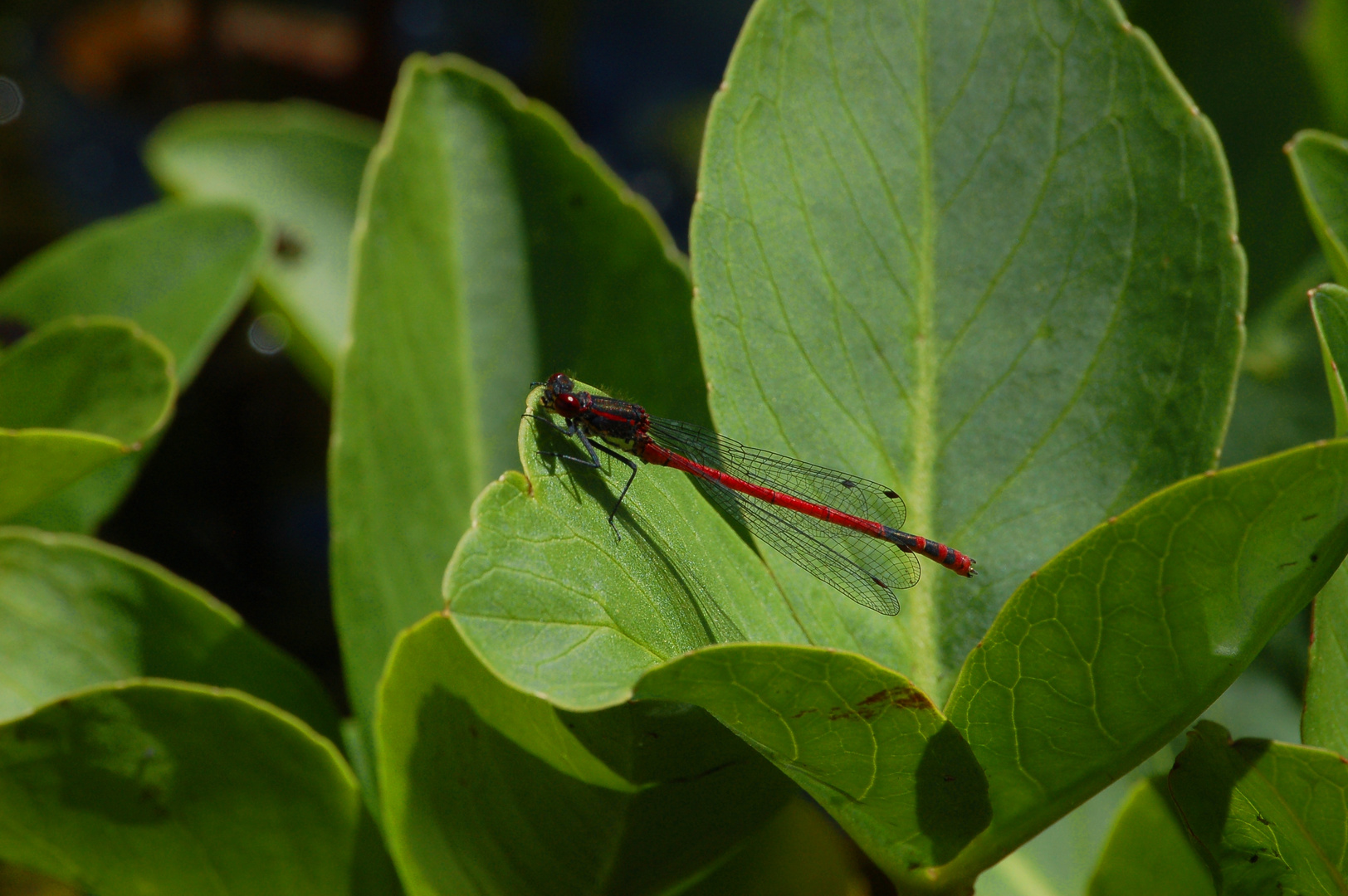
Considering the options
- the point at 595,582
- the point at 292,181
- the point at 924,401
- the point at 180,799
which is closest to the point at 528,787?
the point at 595,582

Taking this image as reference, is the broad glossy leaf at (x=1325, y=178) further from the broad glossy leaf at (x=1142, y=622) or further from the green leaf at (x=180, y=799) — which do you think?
the green leaf at (x=180, y=799)

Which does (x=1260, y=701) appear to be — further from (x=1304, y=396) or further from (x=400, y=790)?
(x=400, y=790)

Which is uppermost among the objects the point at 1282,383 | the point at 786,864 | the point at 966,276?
the point at 966,276

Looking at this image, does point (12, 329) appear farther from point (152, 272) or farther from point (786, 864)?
point (786, 864)

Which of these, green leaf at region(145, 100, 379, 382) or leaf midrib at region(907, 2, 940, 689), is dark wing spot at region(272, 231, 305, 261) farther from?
leaf midrib at region(907, 2, 940, 689)

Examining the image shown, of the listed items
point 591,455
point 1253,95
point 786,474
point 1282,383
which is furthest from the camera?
point 1253,95
